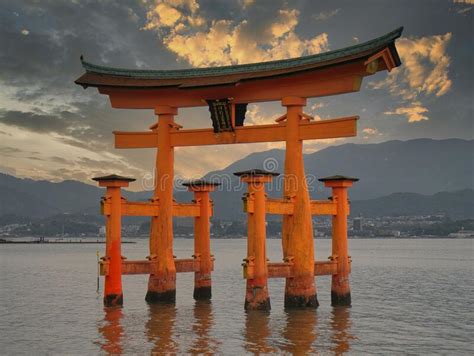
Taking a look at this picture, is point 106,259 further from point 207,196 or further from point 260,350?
point 260,350

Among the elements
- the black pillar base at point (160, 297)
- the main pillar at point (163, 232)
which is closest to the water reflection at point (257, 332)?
the black pillar base at point (160, 297)

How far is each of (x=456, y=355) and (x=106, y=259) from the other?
12.8m

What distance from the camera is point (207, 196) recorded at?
28062 mm

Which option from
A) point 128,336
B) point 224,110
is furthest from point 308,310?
point 224,110

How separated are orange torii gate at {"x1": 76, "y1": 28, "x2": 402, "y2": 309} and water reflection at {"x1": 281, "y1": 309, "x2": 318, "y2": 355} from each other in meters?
0.37

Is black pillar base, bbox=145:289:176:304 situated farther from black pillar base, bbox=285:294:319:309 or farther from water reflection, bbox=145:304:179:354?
black pillar base, bbox=285:294:319:309

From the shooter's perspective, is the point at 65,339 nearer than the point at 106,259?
Yes

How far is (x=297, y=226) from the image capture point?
23859 mm

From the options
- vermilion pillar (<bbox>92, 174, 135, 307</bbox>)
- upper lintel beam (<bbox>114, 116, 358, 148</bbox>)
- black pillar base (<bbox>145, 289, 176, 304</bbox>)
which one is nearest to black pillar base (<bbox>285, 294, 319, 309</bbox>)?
black pillar base (<bbox>145, 289, 176, 304</bbox>)

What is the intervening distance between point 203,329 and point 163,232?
A: 5.01 meters

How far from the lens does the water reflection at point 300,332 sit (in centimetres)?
1905

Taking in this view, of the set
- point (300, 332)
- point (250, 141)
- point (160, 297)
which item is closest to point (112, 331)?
point (160, 297)

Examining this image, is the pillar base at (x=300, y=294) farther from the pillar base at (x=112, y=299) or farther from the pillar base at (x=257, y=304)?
the pillar base at (x=112, y=299)

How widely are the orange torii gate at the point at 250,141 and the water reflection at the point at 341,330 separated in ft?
2.57
